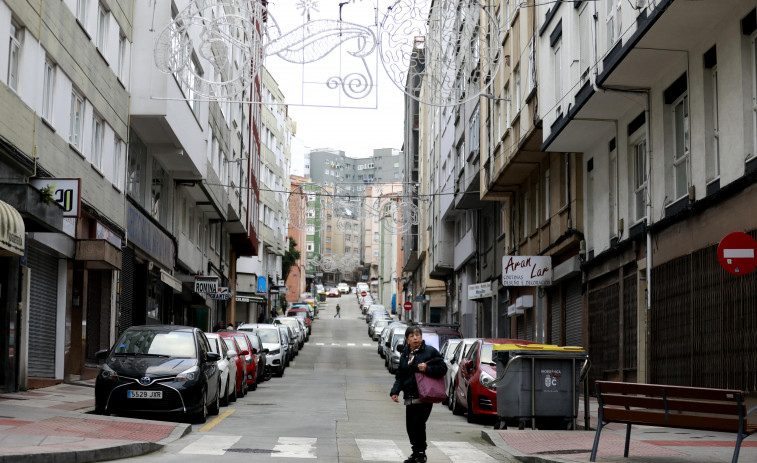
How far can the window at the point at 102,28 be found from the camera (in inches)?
960

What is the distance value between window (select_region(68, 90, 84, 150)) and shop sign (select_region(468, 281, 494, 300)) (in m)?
19.0

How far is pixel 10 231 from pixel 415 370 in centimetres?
700

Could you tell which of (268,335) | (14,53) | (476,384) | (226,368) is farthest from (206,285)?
(476,384)

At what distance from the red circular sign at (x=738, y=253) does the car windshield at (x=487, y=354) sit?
8065 millimetres

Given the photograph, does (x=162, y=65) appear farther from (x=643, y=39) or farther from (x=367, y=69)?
(x=643, y=39)

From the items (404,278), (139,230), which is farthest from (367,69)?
(404,278)

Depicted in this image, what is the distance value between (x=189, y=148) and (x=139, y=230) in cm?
359

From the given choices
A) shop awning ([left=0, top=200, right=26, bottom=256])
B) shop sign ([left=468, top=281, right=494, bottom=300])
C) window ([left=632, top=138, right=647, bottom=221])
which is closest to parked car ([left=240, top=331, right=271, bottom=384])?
shop sign ([left=468, top=281, right=494, bottom=300])

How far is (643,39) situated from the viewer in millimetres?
16719

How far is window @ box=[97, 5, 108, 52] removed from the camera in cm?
2438

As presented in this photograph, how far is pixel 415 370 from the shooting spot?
11.2 meters

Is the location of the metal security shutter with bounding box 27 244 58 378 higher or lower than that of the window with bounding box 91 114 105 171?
lower

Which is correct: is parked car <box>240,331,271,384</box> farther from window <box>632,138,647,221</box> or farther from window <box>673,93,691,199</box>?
window <box>673,93,691,199</box>

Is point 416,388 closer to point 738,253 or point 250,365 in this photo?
point 738,253
